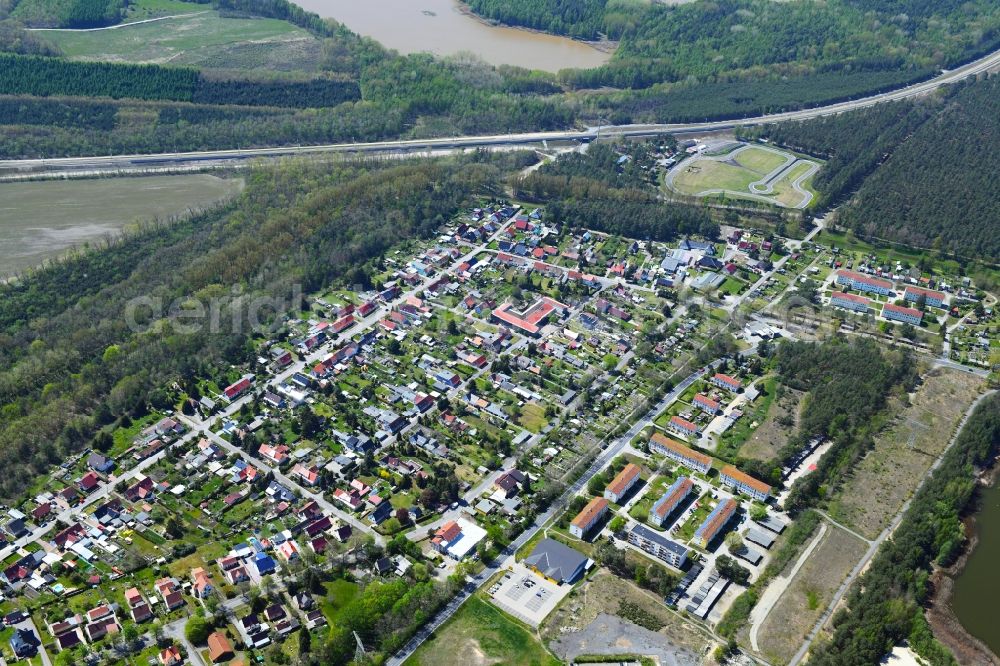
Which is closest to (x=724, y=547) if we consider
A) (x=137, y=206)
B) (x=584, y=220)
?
(x=584, y=220)

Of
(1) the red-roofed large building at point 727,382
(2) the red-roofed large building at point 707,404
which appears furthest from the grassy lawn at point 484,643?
(1) the red-roofed large building at point 727,382

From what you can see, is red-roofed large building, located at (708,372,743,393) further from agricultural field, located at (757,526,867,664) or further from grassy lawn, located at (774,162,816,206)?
grassy lawn, located at (774,162,816,206)

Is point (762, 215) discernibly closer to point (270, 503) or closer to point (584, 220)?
point (584, 220)

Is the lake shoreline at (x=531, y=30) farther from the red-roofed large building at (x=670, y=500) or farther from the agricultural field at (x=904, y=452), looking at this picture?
the red-roofed large building at (x=670, y=500)

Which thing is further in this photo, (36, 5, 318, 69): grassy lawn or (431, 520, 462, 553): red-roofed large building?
(36, 5, 318, 69): grassy lawn

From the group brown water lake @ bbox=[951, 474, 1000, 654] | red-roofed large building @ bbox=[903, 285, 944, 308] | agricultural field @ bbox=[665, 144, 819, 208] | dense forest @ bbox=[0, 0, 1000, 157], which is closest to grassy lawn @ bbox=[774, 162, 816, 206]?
agricultural field @ bbox=[665, 144, 819, 208]

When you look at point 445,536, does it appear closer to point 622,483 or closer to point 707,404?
point 622,483

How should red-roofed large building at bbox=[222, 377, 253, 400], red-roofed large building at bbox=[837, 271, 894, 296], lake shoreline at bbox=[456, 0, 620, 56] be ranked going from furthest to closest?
lake shoreline at bbox=[456, 0, 620, 56] < red-roofed large building at bbox=[837, 271, 894, 296] < red-roofed large building at bbox=[222, 377, 253, 400]
